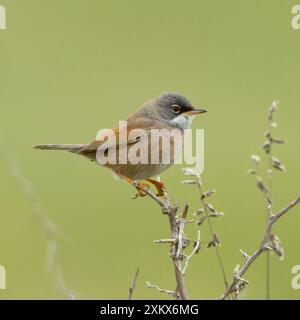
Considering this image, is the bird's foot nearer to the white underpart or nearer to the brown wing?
the brown wing

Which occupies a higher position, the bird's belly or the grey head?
the grey head

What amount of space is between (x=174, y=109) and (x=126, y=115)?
16.8 feet

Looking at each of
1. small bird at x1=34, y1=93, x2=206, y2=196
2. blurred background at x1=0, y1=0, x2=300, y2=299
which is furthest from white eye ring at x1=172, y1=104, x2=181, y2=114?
Result: blurred background at x1=0, y1=0, x2=300, y2=299

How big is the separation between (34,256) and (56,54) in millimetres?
6171

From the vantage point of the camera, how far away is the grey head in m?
5.52

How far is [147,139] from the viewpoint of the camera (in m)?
5.27

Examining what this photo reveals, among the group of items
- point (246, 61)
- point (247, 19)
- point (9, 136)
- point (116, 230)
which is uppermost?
point (247, 19)

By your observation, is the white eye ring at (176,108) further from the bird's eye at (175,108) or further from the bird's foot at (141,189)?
the bird's foot at (141,189)

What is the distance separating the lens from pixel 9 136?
10.3 metres

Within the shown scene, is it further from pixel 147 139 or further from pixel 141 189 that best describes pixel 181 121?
pixel 141 189

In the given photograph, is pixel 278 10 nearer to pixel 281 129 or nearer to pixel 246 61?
pixel 246 61

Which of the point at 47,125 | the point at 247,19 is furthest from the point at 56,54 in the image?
the point at 247,19

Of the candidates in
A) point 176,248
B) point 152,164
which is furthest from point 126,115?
point 176,248

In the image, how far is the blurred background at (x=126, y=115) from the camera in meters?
7.16
